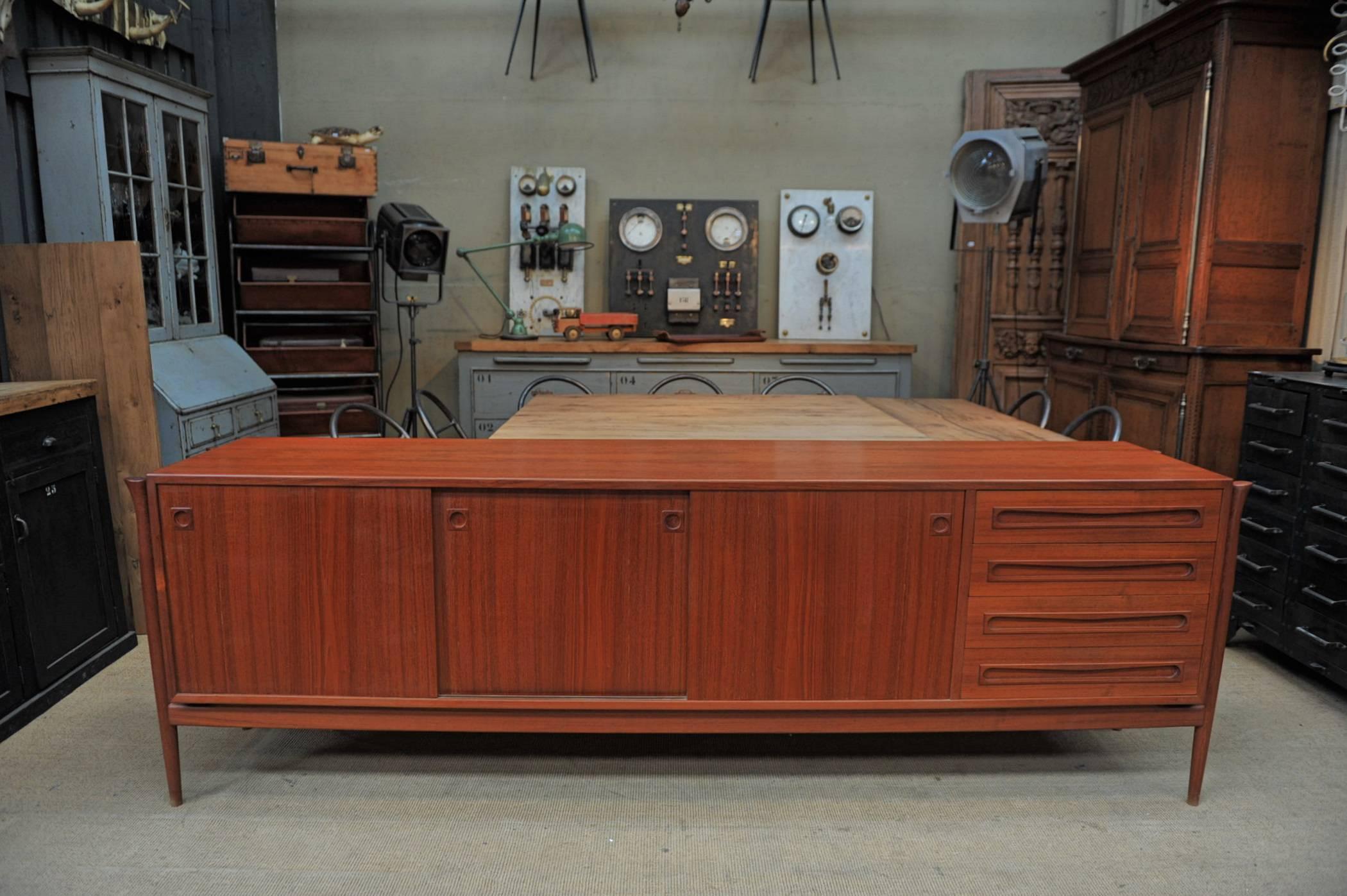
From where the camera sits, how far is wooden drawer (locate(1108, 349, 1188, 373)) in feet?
12.7

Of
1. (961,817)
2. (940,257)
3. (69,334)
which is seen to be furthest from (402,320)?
(961,817)

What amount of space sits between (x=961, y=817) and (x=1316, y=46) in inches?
131

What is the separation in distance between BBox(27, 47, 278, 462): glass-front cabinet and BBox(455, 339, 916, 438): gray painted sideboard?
111 cm

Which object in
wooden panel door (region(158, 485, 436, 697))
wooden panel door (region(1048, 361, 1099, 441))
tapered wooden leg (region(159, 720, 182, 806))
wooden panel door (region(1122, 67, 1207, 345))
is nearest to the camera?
wooden panel door (region(158, 485, 436, 697))

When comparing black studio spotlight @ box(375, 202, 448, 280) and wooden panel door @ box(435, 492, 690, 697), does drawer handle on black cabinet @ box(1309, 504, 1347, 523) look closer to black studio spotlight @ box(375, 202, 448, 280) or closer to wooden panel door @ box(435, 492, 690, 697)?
wooden panel door @ box(435, 492, 690, 697)

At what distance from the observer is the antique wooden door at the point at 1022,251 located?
216 inches

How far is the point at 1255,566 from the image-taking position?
10.5 ft

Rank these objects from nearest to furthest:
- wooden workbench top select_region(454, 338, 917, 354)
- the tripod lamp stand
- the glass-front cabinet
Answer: the glass-front cabinet
wooden workbench top select_region(454, 338, 917, 354)
the tripod lamp stand

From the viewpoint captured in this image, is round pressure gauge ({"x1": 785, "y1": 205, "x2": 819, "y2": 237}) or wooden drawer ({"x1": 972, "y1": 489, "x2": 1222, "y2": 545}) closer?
wooden drawer ({"x1": 972, "y1": 489, "x2": 1222, "y2": 545})

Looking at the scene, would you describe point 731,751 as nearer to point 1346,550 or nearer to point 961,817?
point 961,817

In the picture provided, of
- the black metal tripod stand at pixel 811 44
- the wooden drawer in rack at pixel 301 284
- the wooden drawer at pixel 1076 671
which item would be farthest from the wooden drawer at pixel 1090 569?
the black metal tripod stand at pixel 811 44

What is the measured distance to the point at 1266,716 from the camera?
2.85m

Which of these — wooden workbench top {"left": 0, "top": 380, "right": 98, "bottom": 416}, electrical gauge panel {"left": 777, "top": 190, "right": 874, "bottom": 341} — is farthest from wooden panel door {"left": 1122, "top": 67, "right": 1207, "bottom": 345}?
wooden workbench top {"left": 0, "top": 380, "right": 98, "bottom": 416}

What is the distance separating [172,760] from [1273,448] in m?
3.40
